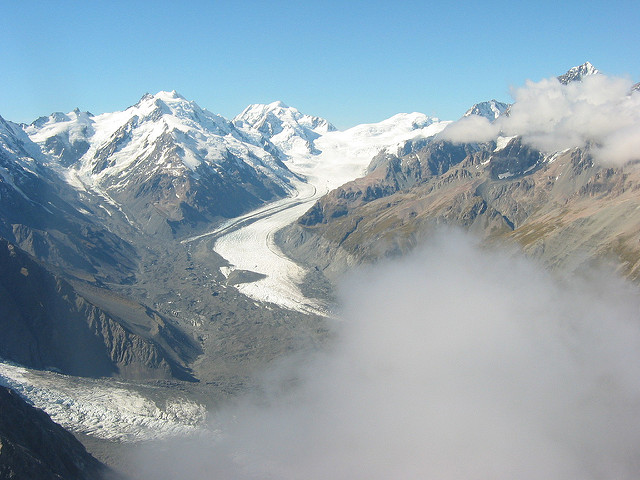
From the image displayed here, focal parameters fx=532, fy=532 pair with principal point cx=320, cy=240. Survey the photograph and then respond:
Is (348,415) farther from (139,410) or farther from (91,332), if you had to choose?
(91,332)

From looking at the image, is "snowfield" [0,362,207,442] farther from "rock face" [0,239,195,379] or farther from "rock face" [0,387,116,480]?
"rock face" [0,239,195,379]

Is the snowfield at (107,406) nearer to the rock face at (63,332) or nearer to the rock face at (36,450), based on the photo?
the rock face at (36,450)

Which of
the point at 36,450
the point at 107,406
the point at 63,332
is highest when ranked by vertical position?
the point at 63,332

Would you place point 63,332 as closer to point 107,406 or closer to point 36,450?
point 107,406

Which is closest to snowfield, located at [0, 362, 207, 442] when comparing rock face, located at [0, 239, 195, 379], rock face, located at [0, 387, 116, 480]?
rock face, located at [0, 387, 116, 480]

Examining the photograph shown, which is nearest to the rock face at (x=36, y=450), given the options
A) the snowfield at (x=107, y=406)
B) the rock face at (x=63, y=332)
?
the snowfield at (x=107, y=406)

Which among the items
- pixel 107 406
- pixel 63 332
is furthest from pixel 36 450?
pixel 63 332

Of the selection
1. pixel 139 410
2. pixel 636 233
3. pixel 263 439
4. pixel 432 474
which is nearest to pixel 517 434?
pixel 432 474
